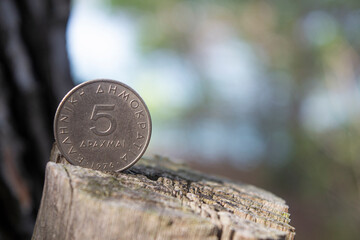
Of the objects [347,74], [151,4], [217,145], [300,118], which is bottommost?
[217,145]

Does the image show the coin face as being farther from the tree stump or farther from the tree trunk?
the tree trunk

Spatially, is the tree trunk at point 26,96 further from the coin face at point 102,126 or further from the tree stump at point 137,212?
the tree stump at point 137,212

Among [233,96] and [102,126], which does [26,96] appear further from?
[233,96]

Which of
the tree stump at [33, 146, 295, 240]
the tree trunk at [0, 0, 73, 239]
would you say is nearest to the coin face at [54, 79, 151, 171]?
the tree stump at [33, 146, 295, 240]

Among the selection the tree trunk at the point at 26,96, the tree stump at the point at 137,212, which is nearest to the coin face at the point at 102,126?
the tree stump at the point at 137,212

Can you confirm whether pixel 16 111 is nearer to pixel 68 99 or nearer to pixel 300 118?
pixel 68 99

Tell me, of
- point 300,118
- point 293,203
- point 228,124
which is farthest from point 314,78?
point 228,124

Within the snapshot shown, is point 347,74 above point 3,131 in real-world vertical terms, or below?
above
